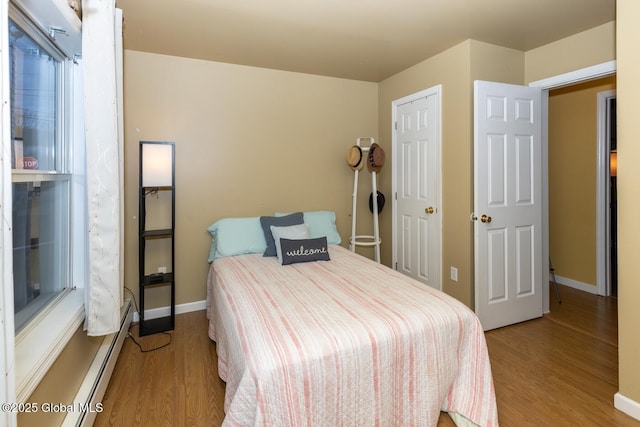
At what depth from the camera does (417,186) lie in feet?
11.1

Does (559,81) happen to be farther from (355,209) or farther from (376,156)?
(355,209)

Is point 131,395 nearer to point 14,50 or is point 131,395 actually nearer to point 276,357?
point 276,357

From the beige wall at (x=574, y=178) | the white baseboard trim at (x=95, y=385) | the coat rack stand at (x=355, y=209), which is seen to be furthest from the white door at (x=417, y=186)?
the white baseboard trim at (x=95, y=385)

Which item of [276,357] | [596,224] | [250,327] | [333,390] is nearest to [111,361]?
[250,327]

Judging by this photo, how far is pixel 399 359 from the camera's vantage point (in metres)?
1.53

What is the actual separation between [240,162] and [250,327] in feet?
6.95

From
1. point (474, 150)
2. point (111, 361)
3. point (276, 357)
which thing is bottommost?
point (111, 361)

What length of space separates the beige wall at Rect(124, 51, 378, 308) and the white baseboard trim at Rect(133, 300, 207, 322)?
6 cm

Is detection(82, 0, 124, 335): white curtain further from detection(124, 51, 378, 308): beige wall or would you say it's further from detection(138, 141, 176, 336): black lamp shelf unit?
detection(124, 51, 378, 308): beige wall

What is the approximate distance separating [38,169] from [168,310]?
185 centimetres

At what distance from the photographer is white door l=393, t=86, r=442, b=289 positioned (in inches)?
124

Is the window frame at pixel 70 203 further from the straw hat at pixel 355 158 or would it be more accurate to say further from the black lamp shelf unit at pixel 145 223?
the straw hat at pixel 355 158

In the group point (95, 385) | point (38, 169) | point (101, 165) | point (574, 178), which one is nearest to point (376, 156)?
point (574, 178)

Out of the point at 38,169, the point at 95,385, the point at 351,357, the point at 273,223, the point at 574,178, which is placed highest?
the point at 574,178
